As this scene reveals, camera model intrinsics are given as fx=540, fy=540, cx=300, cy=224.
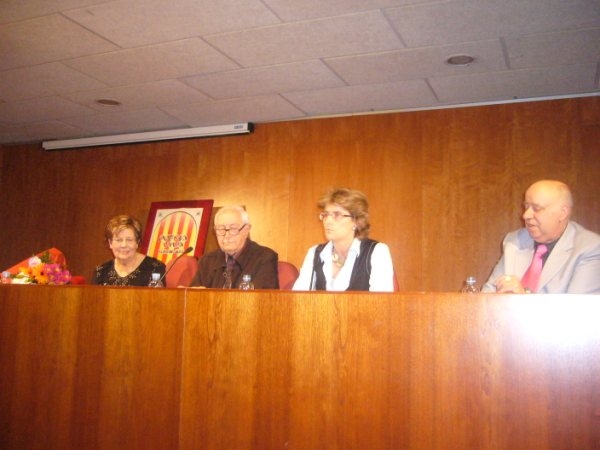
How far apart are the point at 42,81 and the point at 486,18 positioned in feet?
10.6

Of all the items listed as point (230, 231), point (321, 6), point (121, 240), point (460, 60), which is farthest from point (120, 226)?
point (460, 60)

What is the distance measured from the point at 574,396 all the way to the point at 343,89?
318 cm

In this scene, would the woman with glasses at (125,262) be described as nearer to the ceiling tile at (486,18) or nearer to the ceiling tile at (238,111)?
the ceiling tile at (238,111)

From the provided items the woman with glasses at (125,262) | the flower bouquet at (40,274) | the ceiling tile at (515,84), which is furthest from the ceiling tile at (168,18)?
the ceiling tile at (515,84)

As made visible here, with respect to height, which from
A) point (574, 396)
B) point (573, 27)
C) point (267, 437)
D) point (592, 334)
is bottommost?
point (267, 437)

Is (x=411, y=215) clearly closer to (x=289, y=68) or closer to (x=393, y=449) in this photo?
(x=289, y=68)

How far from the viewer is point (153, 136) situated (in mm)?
5527

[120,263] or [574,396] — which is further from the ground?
[120,263]

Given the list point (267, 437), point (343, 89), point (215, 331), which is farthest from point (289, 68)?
point (267, 437)

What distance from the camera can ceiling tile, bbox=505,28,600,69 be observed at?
319cm

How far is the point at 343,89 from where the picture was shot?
165 inches

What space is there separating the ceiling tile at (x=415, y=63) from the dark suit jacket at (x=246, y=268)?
4.63ft

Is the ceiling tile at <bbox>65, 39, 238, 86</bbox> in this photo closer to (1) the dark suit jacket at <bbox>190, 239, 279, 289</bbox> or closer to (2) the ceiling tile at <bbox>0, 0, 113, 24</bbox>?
(2) the ceiling tile at <bbox>0, 0, 113, 24</bbox>

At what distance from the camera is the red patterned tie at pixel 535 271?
2.71 metres
